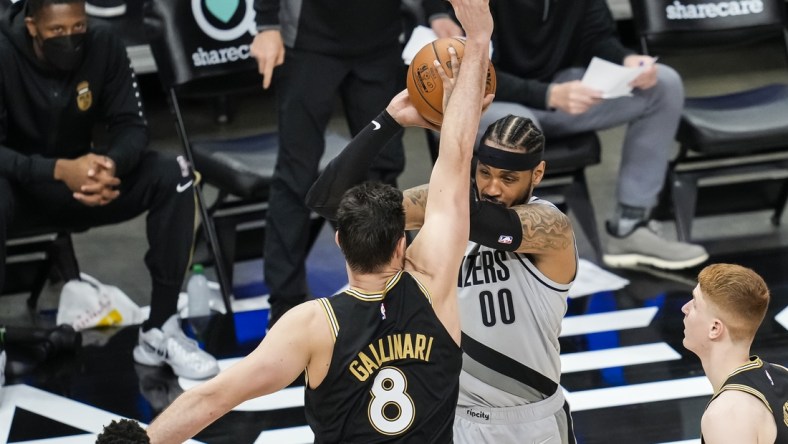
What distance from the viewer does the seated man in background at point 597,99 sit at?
5906mm

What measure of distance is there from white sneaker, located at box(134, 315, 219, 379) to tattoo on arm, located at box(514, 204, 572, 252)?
194 centimetres

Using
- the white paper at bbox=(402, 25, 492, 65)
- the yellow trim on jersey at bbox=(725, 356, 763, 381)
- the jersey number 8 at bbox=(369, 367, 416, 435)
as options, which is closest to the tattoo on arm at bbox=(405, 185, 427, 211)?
the jersey number 8 at bbox=(369, 367, 416, 435)

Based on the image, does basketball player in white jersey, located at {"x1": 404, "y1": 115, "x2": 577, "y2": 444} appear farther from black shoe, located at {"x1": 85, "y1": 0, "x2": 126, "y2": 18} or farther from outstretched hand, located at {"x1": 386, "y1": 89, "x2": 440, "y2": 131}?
black shoe, located at {"x1": 85, "y1": 0, "x2": 126, "y2": 18}

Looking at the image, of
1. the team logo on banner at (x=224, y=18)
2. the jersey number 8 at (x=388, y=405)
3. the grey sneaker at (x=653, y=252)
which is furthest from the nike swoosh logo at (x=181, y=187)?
the jersey number 8 at (x=388, y=405)

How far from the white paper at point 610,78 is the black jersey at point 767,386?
273cm

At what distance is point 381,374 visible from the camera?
2.93 meters

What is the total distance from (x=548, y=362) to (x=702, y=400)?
131 cm

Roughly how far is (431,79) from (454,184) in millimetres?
558

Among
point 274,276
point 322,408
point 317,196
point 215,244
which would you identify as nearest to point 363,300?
point 322,408

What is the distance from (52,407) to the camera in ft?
16.3

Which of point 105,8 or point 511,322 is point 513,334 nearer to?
point 511,322

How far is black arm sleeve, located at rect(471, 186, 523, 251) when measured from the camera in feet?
11.5

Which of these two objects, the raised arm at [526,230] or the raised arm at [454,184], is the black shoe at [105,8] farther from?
the raised arm at [454,184]

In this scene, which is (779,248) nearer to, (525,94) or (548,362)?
(525,94)
